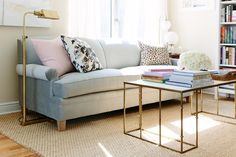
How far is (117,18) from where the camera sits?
4.78 meters

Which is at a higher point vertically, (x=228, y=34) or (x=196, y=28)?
(x=196, y=28)

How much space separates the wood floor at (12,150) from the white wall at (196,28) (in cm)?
307

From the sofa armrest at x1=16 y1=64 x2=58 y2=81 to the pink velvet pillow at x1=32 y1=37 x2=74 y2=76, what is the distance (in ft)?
0.48

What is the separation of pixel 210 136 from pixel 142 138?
0.61 metres

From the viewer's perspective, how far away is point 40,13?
3066 mm

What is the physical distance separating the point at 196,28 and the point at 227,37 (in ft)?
2.35

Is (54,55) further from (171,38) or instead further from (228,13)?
(228,13)

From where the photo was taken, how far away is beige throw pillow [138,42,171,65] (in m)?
4.32

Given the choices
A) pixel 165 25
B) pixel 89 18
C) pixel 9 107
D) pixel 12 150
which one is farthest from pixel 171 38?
pixel 12 150

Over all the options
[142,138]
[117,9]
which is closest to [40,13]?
[142,138]

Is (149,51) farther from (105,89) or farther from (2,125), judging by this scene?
(2,125)

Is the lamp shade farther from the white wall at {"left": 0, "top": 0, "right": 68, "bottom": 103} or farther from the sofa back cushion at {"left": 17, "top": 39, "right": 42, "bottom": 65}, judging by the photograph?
the white wall at {"left": 0, "top": 0, "right": 68, "bottom": 103}

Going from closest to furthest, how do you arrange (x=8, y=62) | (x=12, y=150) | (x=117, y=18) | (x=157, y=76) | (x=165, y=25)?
(x=12, y=150)
(x=157, y=76)
(x=8, y=62)
(x=117, y=18)
(x=165, y=25)

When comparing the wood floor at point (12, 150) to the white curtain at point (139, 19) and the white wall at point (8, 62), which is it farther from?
the white curtain at point (139, 19)
